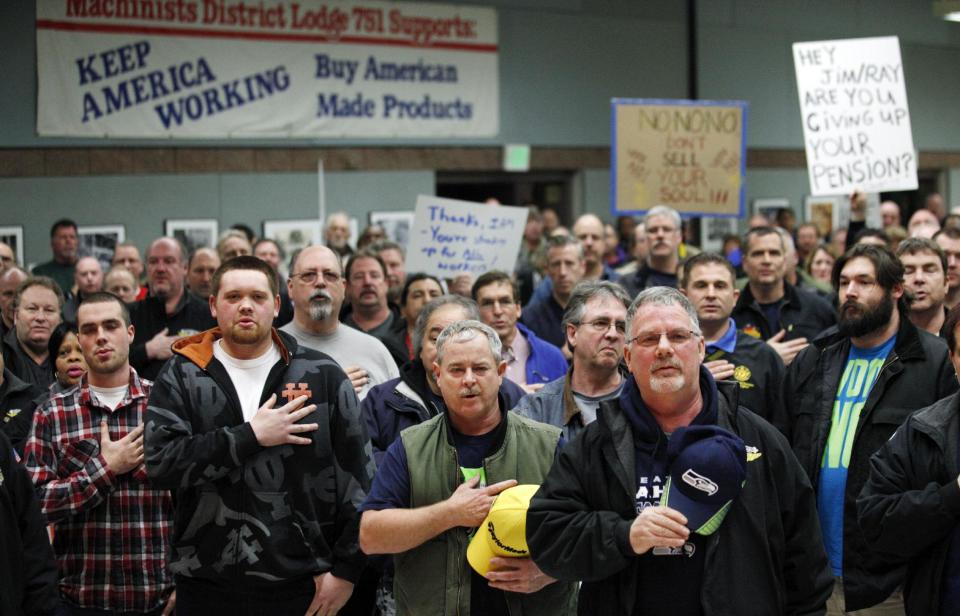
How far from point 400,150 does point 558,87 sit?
2.54 m

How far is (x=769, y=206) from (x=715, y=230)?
3.69 ft

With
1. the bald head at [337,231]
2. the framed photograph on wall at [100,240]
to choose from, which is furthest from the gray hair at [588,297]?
the framed photograph on wall at [100,240]

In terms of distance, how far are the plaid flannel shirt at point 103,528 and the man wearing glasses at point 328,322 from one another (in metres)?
1.27

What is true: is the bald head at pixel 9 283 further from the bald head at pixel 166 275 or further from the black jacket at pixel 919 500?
the black jacket at pixel 919 500

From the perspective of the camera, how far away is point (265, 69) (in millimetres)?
12852

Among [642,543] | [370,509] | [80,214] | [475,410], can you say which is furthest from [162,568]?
[80,214]

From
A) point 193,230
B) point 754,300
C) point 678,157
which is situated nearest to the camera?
point 754,300

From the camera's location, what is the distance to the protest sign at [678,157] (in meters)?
9.92

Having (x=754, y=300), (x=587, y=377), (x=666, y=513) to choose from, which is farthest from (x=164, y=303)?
(x=666, y=513)

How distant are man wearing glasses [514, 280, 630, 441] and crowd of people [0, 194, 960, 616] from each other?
12mm

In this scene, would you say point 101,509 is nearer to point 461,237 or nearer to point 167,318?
point 167,318

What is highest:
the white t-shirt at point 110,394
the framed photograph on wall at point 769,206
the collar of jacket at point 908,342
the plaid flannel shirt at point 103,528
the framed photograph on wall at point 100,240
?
the framed photograph on wall at point 769,206

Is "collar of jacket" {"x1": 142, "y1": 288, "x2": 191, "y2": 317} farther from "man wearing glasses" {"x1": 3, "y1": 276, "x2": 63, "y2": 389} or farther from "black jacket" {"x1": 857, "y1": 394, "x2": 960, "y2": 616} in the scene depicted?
"black jacket" {"x1": 857, "y1": 394, "x2": 960, "y2": 616}

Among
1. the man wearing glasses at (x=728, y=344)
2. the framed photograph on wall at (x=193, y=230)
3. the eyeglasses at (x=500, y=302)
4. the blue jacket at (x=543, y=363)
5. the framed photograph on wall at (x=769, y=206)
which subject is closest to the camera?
the man wearing glasses at (x=728, y=344)
